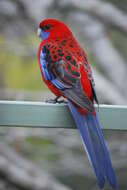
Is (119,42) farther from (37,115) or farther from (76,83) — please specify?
(37,115)

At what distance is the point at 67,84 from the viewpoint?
3.26 meters

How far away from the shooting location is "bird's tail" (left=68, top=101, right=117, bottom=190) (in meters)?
2.56

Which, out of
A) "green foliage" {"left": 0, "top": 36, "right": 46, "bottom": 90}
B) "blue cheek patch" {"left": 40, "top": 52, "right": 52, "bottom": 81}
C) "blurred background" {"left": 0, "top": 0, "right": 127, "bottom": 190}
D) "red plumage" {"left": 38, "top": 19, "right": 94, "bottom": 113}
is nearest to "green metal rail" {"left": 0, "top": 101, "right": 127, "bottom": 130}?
"red plumage" {"left": 38, "top": 19, "right": 94, "bottom": 113}

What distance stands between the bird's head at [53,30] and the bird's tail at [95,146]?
35.5 inches

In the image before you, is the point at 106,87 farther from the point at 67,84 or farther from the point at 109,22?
the point at 67,84

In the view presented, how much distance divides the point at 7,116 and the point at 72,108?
19.7 inches

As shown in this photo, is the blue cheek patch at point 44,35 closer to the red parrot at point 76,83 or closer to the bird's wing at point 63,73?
the red parrot at point 76,83

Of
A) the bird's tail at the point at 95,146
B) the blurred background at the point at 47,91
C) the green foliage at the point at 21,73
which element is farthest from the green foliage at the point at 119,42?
the bird's tail at the point at 95,146

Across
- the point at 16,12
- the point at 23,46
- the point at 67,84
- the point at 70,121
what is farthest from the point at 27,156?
the point at 70,121

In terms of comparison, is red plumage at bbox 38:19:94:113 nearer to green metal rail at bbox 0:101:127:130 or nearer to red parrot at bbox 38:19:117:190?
red parrot at bbox 38:19:117:190

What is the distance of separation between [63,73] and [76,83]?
6.1 inches

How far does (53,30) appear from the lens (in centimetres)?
378

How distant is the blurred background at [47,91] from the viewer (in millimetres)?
5273

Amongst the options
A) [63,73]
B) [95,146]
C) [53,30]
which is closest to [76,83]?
[63,73]
